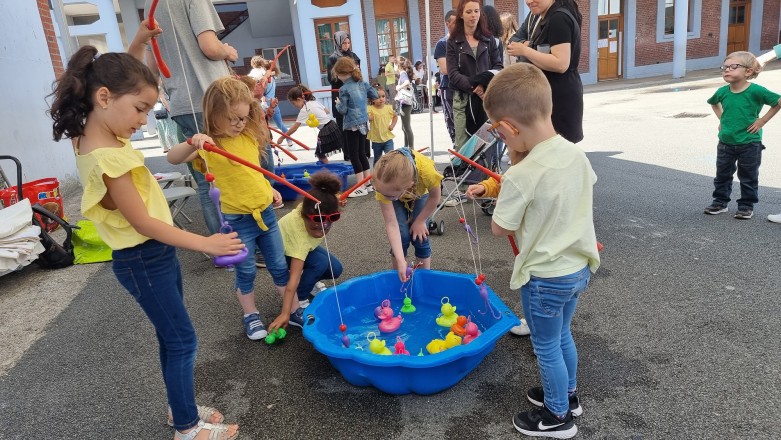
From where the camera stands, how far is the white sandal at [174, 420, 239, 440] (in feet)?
6.63

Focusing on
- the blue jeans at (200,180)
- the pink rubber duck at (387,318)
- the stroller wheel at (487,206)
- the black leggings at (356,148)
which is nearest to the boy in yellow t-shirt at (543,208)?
the pink rubber duck at (387,318)

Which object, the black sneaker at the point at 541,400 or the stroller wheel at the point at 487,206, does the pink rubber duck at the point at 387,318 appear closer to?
the black sneaker at the point at 541,400

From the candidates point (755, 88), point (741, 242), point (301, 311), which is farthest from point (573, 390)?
point (755, 88)

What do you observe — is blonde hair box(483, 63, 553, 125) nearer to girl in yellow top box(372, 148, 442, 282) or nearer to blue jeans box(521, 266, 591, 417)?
blue jeans box(521, 266, 591, 417)

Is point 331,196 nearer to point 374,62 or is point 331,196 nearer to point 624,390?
point 624,390

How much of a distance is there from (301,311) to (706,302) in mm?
2199

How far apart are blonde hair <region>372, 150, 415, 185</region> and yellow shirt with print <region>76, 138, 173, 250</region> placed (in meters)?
1.01

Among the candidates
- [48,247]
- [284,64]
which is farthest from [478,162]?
[284,64]

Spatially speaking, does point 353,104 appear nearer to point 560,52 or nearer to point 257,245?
point 560,52

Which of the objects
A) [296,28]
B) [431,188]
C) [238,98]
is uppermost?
[296,28]

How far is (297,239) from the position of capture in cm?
288

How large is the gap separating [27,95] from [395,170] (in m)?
5.89

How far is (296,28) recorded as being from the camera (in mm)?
17531

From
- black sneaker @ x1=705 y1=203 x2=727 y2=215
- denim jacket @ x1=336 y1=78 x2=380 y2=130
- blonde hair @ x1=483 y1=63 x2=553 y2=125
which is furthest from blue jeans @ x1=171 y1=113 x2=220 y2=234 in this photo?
black sneaker @ x1=705 y1=203 x2=727 y2=215
